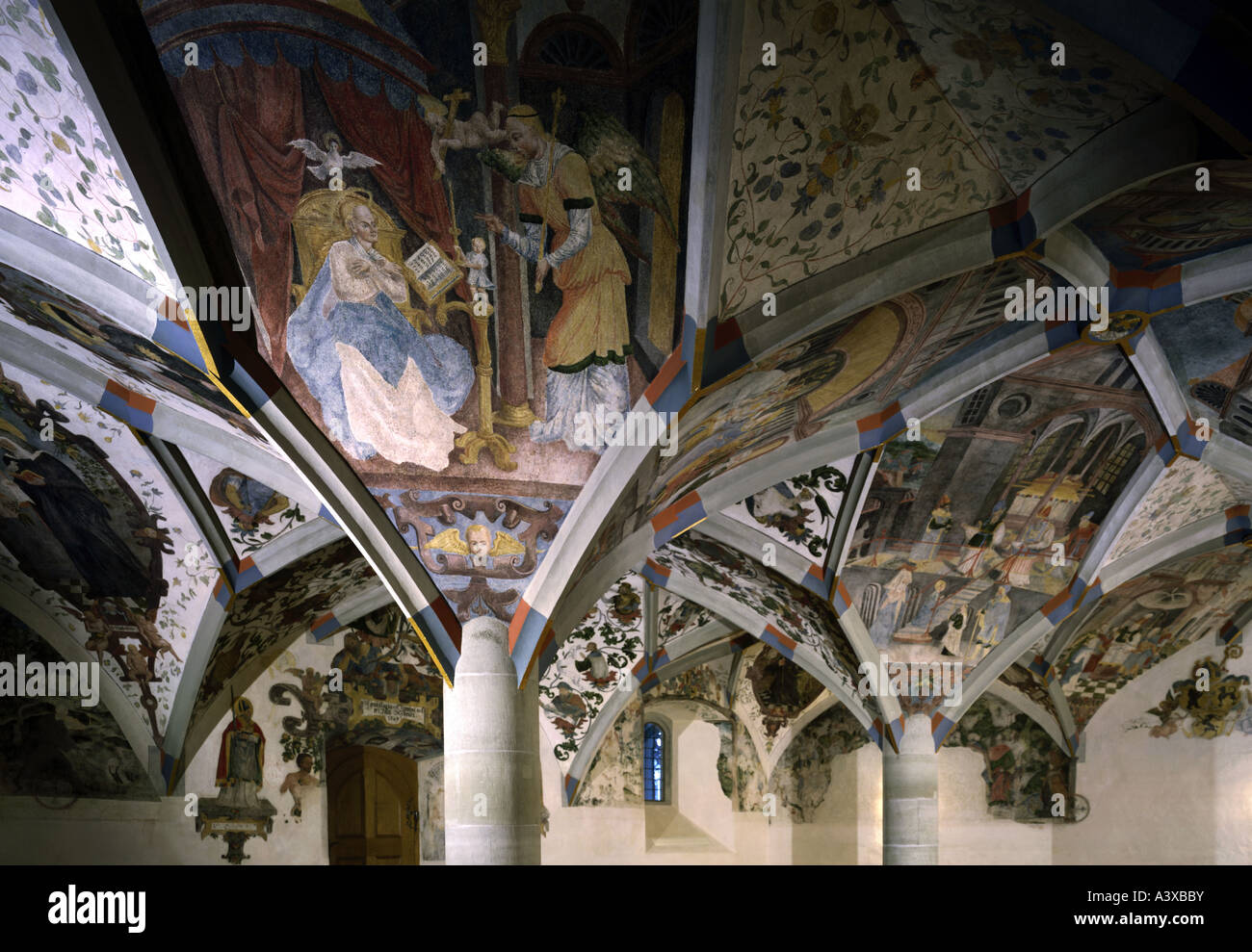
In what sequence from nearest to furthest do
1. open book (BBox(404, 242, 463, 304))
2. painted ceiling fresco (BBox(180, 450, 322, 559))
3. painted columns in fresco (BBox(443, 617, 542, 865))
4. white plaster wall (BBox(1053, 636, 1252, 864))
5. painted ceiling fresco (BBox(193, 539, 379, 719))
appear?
open book (BBox(404, 242, 463, 304)) < painted columns in fresco (BBox(443, 617, 542, 865)) < painted ceiling fresco (BBox(180, 450, 322, 559)) < painted ceiling fresco (BBox(193, 539, 379, 719)) < white plaster wall (BBox(1053, 636, 1252, 864))

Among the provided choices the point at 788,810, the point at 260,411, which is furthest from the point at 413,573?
the point at 788,810

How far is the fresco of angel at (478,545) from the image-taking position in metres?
7.71

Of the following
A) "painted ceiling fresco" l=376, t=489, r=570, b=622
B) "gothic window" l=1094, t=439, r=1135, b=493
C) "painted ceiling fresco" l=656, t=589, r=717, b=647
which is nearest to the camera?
"painted ceiling fresco" l=376, t=489, r=570, b=622

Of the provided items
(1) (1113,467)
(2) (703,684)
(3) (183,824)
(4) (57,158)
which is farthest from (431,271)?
(2) (703,684)

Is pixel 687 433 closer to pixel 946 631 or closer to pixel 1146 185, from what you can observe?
pixel 1146 185

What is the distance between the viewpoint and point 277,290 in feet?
21.1

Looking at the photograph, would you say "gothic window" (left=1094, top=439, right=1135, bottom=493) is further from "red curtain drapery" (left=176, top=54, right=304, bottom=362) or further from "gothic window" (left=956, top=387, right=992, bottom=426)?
"red curtain drapery" (left=176, top=54, right=304, bottom=362)

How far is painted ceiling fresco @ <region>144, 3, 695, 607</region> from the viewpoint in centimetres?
545

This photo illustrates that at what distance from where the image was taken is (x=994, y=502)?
38.2 ft

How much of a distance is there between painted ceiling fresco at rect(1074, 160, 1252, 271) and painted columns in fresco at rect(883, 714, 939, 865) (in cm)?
677

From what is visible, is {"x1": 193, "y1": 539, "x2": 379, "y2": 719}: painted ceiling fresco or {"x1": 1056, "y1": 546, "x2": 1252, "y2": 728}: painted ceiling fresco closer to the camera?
{"x1": 193, "y1": 539, "x2": 379, "y2": 719}: painted ceiling fresco

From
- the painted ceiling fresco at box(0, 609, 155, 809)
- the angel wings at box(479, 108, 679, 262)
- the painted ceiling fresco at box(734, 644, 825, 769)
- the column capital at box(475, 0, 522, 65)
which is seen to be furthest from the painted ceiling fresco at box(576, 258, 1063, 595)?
the painted ceiling fresco at box(734, 644, 825, 769)

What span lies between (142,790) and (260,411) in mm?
7408

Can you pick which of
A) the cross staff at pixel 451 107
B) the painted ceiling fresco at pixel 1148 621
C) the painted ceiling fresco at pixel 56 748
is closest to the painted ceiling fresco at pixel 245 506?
the painted ceiling fresco at pixel 56 748
